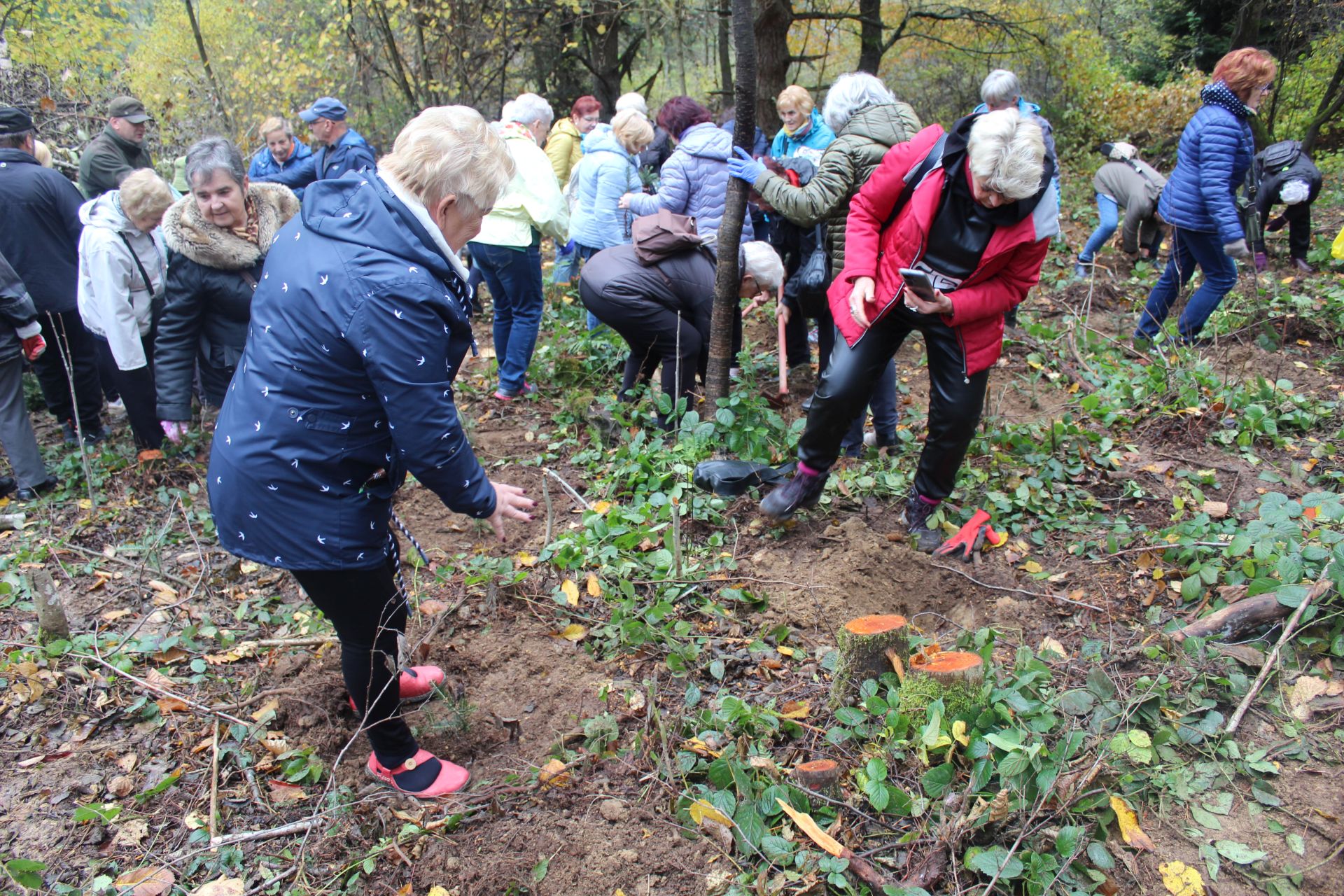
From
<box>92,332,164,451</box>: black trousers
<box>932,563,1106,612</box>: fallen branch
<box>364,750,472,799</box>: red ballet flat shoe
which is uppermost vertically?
<box>92,332,164,451</box>: black trousers

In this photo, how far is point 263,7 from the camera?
57.9 ft

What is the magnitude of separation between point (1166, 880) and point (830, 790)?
2.68 feet

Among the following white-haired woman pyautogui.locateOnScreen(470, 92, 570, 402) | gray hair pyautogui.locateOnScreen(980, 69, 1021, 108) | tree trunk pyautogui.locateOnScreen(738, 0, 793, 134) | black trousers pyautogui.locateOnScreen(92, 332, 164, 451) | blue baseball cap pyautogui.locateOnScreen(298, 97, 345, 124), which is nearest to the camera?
black trousers pyautogui.locateOnScreen(92, 332, 164, 451)

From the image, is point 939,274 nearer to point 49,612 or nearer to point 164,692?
point 164,692

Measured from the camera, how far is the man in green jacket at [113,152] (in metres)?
5.68

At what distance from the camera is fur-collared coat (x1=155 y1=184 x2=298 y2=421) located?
395 centimetres

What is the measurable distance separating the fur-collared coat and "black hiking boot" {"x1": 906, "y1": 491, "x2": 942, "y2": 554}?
10.7 ft

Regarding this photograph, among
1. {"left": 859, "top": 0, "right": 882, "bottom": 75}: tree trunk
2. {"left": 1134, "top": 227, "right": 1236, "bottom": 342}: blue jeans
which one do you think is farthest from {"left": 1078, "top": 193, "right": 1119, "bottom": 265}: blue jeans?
{"left": 859, "top": 0, "right": 882, "bottom": 75}: tree trunk

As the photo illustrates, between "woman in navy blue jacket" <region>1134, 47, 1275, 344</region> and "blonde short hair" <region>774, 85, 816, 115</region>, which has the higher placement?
"blonde short hair" <region>774, 85, 816, 115</region>

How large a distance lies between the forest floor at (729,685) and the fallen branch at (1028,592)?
0.04 ft

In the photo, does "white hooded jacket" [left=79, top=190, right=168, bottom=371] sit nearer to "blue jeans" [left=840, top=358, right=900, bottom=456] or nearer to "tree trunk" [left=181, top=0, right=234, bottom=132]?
"blue jeans" [left=840, top=358, right=900, bottom=456]

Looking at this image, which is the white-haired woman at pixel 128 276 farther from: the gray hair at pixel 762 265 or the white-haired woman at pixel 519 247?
the gray hair at pixel 762 265

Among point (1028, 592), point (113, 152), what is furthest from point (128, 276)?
point (1028, 592)

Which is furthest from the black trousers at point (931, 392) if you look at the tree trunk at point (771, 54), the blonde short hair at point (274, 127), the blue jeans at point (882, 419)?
the tree trunk at point (771, 54)
